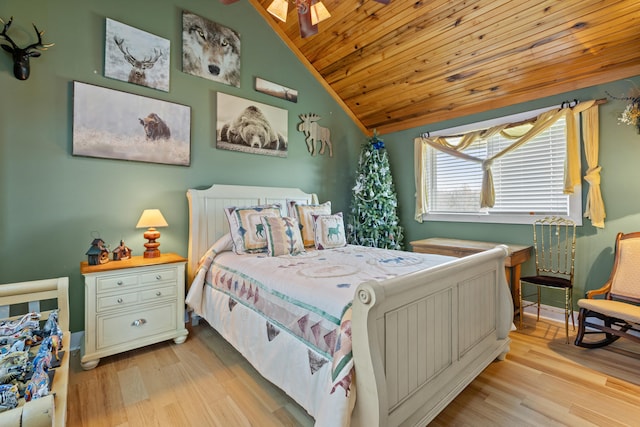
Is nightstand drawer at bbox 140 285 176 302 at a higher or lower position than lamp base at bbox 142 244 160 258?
lower

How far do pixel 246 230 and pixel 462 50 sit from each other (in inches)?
117

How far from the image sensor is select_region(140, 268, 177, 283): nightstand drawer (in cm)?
235

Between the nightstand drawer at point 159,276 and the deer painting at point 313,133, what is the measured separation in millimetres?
2456

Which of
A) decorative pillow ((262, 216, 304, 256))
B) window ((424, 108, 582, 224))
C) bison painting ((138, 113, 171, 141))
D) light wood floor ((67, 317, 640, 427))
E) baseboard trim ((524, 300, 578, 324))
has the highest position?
bison painting ((138, 113, 171, 141))

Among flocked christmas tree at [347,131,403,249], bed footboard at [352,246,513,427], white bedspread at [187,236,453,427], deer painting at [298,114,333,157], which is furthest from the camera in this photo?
flocked christmas tree at [347,131,403,249]

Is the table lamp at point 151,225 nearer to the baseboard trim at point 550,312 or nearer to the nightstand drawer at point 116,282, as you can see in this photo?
the nightstand drawer at point 116,282

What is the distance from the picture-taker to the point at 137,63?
2695 mm

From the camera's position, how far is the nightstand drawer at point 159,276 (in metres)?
2.35

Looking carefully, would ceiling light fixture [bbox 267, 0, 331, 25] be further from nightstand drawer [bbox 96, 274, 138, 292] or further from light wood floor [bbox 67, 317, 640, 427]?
light wood floor [bbox 67, 317, 640, 427]

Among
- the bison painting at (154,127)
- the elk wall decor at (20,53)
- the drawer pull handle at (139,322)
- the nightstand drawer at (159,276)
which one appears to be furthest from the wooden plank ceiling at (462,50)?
the drawer pull handle at (139,322)

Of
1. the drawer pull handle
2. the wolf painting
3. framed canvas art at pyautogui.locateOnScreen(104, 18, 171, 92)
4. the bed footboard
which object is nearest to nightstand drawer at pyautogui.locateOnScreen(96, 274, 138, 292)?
the drawer pull handle

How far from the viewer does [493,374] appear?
211 centimetres

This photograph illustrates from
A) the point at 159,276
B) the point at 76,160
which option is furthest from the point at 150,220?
the point at 76,160

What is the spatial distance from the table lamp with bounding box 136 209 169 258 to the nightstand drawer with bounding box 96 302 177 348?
50 centimetres
